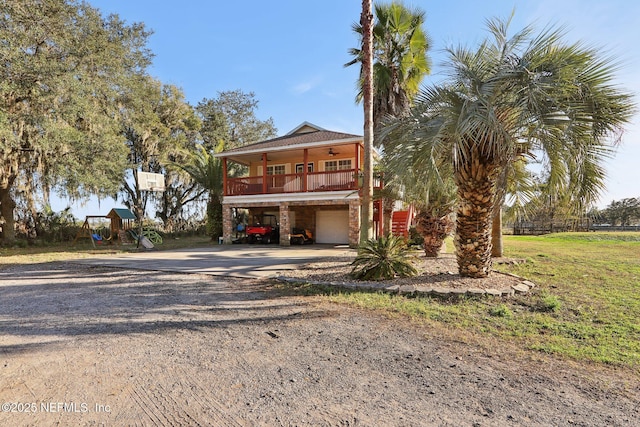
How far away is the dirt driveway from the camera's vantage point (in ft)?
7.75

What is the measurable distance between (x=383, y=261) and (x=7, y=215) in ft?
62.3

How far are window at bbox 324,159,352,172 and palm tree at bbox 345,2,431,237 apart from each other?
16.1 ft

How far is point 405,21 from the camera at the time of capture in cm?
1207

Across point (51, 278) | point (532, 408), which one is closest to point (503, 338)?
point (532, 408)

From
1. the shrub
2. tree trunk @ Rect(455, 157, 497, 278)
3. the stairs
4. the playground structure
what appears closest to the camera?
the shrub

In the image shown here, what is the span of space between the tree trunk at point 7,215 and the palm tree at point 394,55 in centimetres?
1742

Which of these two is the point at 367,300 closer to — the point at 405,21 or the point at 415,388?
the point at 415,388

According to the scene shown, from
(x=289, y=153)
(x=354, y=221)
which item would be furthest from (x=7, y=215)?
(x=354, y=221)

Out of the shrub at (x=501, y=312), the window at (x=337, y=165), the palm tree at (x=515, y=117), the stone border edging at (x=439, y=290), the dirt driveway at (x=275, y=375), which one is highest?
the window at (x=337, y=165)

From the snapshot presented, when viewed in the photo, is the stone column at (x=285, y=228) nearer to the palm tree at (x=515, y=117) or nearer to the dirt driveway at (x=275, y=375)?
the palm tree at (x=515, y=117)

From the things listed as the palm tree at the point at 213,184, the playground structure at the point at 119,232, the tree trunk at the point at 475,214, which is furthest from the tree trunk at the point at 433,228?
the playground structure at the point at 119,232

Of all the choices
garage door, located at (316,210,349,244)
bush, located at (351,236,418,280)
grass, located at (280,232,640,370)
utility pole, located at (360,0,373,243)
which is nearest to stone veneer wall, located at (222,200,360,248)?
garage door, located at (316,210,349,244)

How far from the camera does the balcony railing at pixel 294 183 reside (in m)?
14.7

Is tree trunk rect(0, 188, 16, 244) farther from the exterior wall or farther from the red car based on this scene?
the exterior wall
